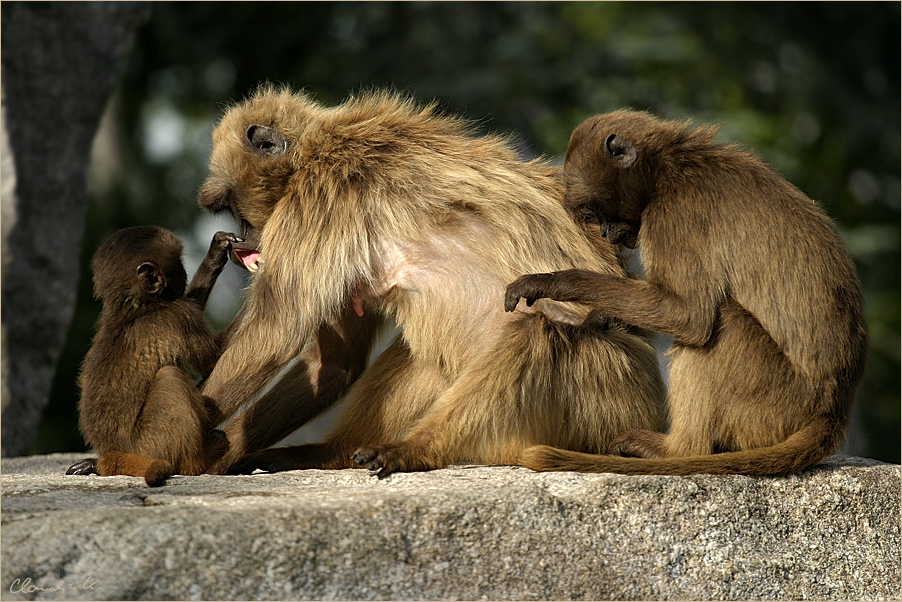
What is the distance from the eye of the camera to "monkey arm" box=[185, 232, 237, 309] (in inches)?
210

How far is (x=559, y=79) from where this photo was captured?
1290cm

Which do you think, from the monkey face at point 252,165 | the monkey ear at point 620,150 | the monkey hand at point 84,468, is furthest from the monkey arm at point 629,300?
the monkey hand at point 84,468

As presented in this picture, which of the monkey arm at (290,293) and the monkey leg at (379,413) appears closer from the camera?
the monkey arm at (290,293)

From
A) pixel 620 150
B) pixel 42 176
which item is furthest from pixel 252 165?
pixel 42 176

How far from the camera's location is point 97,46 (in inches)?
319

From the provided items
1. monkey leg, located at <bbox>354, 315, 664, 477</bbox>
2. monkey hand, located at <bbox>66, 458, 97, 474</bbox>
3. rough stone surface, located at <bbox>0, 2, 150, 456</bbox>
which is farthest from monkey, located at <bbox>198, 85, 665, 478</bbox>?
rough stone surface, located at <bbox>0, 2, 150, 456</bbox>

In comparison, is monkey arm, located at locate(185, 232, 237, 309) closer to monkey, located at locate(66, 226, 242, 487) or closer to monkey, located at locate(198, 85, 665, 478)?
monkey, located at locate(66, 226, 242, 487)

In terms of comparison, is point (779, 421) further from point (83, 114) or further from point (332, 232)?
point (83, 114)

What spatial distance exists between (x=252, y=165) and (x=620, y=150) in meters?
1.90

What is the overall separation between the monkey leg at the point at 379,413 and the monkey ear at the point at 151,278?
39.1 inches

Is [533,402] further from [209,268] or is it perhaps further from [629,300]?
[209,268]

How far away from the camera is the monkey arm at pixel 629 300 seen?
4457mm

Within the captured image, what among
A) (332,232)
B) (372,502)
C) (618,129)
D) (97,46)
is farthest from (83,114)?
(372,502)

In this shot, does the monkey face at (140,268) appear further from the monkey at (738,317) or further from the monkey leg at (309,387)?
the monkey at (738,317)
